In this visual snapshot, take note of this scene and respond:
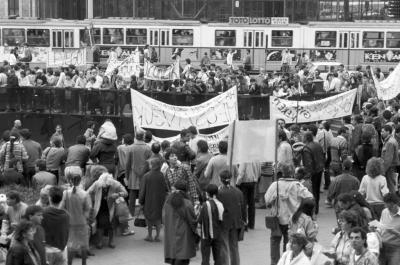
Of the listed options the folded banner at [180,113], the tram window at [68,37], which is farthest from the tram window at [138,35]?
the folded banner at [180,113]

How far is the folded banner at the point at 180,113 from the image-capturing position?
68.3 feet

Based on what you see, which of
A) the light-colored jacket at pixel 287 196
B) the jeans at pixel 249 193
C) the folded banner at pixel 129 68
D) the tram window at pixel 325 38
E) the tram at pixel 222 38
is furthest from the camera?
the tram window at pixel 325 38

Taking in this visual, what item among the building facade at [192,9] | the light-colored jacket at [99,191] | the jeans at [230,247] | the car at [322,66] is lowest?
the jeans at [230,247]

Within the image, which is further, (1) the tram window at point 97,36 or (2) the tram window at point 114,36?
(1) the tram window at point 97,36

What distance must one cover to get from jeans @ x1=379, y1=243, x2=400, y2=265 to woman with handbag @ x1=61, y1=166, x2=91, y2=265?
4.45 metres

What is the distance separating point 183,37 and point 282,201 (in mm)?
41649

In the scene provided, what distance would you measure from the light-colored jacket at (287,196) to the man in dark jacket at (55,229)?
3172 millimetres

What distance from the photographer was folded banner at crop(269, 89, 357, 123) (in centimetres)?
2172

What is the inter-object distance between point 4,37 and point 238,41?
1333 centimetres

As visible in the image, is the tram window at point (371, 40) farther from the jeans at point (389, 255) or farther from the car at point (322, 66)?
the jeans at point (389, 255)

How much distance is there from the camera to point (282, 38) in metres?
54.4

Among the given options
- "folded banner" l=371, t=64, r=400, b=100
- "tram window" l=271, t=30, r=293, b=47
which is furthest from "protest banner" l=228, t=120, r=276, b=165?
"tram window" l=271, t=30, r=293, b=47

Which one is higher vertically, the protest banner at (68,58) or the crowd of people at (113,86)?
the protest banner at (68,58)

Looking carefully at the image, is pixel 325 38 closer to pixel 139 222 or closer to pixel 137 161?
pixel 137 161
